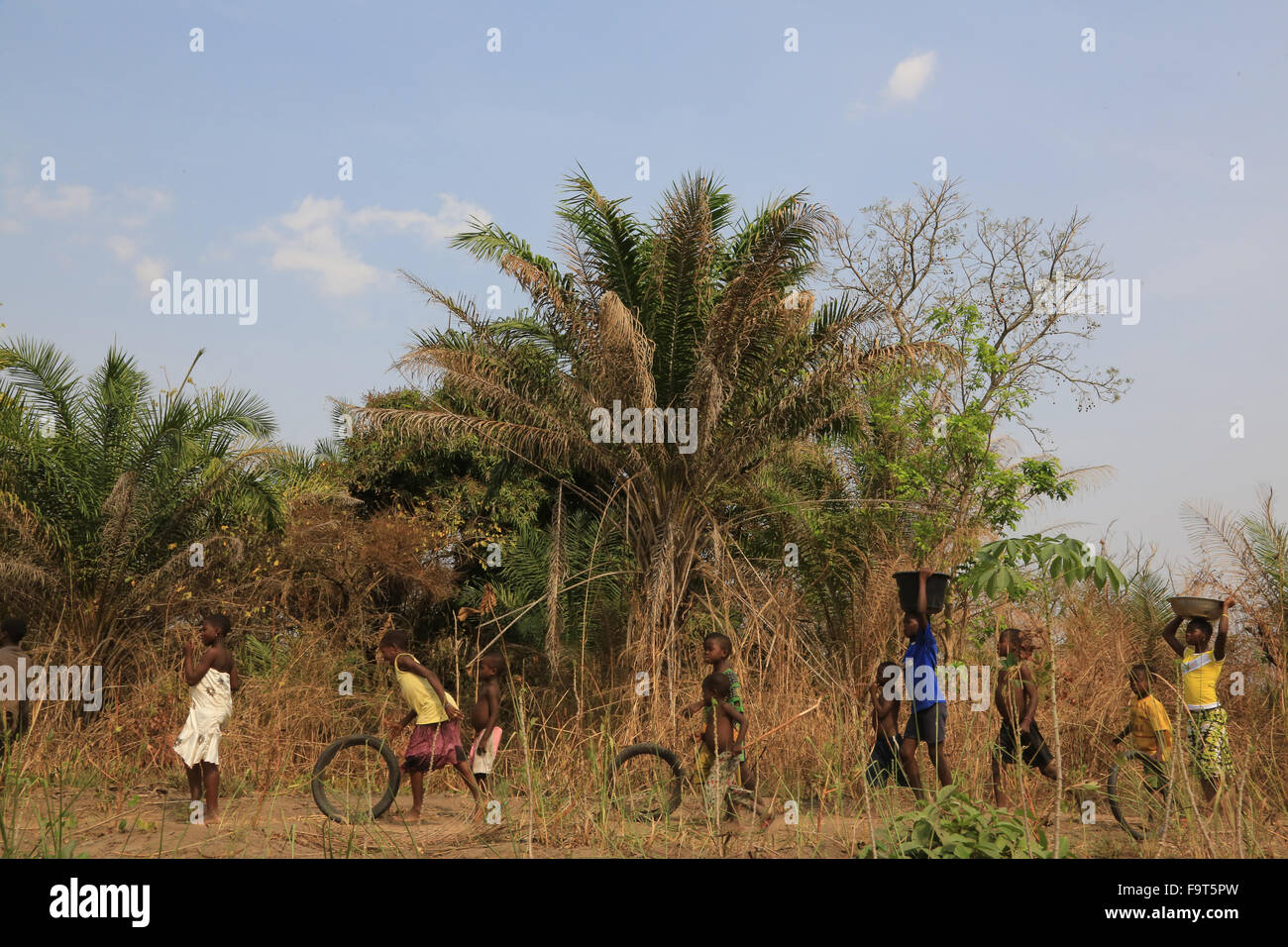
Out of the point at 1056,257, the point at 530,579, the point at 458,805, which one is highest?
the point at 1056,257

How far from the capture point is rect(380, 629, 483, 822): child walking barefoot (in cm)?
778

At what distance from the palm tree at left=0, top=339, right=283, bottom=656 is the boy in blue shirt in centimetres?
885

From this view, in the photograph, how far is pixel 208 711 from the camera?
295 inches

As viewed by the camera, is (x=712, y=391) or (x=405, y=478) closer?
(x=712, y=391)

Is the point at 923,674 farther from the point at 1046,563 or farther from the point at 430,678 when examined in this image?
the point at 430,678

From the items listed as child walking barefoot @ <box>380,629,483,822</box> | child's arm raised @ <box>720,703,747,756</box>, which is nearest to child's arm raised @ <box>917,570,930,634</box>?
child's arm raised @ <box>720,703,747,756</box>

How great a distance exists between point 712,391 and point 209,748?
21.7 feet

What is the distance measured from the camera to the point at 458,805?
8789 mm

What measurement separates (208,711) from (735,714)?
3747 mm

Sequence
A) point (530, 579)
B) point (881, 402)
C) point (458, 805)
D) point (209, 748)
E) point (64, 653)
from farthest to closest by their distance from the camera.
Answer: point (530, 579), point (881, 402), point (64, 653), point (458, 805), point (209, 748)

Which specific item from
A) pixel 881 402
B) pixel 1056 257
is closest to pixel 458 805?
pixel 881 402

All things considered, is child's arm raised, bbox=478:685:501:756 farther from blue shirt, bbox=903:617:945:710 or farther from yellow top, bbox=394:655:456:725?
blue shirt, bbox=903:617:945:710

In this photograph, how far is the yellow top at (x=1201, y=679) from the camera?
8235 mm
